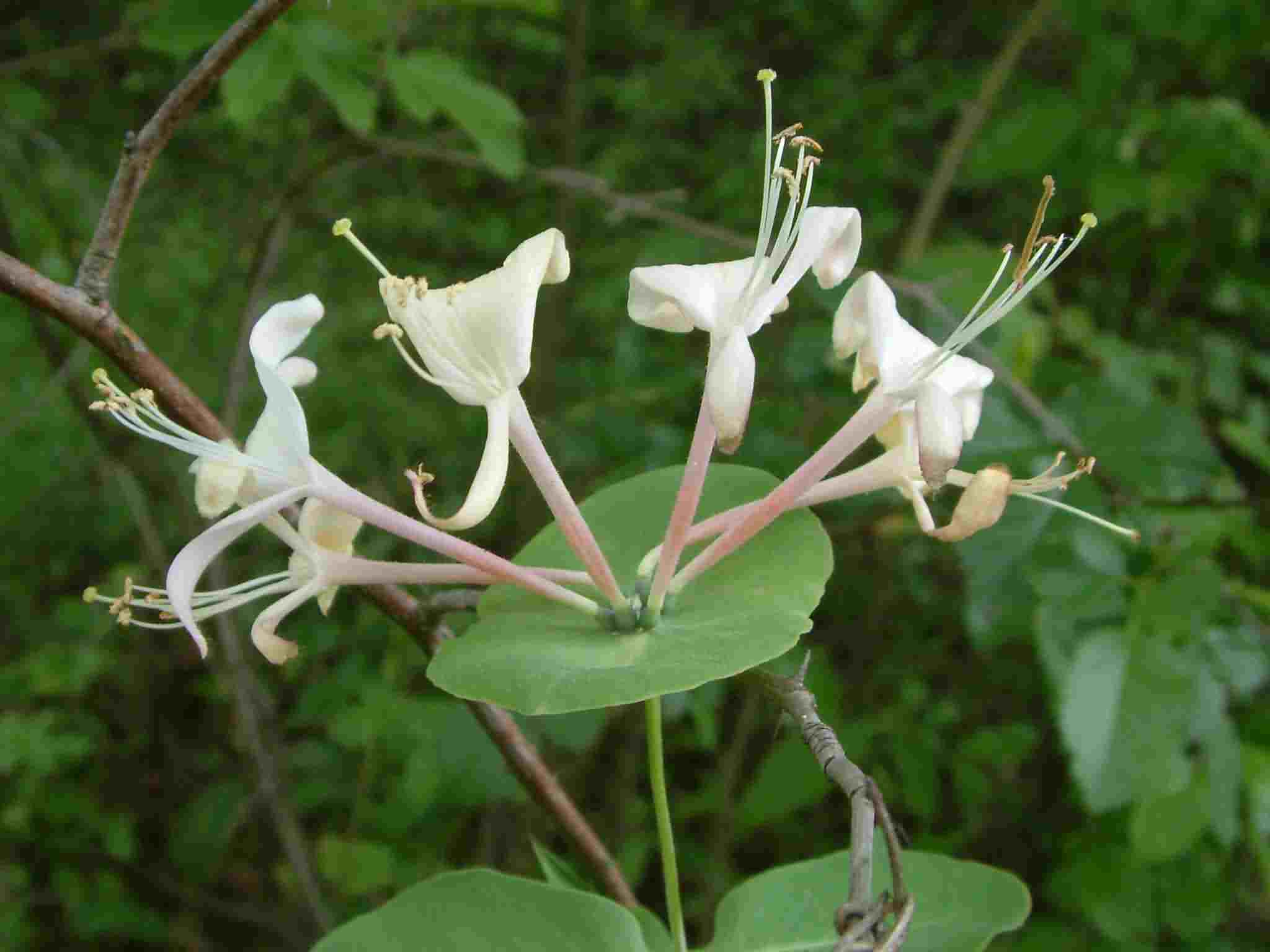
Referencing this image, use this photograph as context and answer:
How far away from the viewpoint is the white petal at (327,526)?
69cm

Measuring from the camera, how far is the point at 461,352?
67 centimetres

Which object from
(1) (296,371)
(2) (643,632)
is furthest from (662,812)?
(1) (296,371)

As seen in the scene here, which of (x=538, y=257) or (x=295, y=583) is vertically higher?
(x=538, y=257)

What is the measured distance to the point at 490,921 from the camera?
688 millimetres

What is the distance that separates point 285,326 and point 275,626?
6.3 inches

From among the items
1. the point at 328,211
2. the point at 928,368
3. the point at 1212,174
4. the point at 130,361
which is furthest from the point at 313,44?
the point at 1212,174

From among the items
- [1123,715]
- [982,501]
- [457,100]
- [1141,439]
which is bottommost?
[1123,715]

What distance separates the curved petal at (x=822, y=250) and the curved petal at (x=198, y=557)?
27cm

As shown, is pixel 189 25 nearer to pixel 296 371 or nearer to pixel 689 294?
pixel 296 371

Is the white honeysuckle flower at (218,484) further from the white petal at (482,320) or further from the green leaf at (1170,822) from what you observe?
the green leaf at (1170,822)

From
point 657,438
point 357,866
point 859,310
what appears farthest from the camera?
point 357,866

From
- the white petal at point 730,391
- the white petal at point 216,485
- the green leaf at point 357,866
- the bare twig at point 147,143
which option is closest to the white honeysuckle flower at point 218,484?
the white petal at point 216,485

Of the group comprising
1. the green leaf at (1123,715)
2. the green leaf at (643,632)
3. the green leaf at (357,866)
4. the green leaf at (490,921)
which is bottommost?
the green leaf at (357,866)

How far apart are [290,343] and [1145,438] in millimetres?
998
